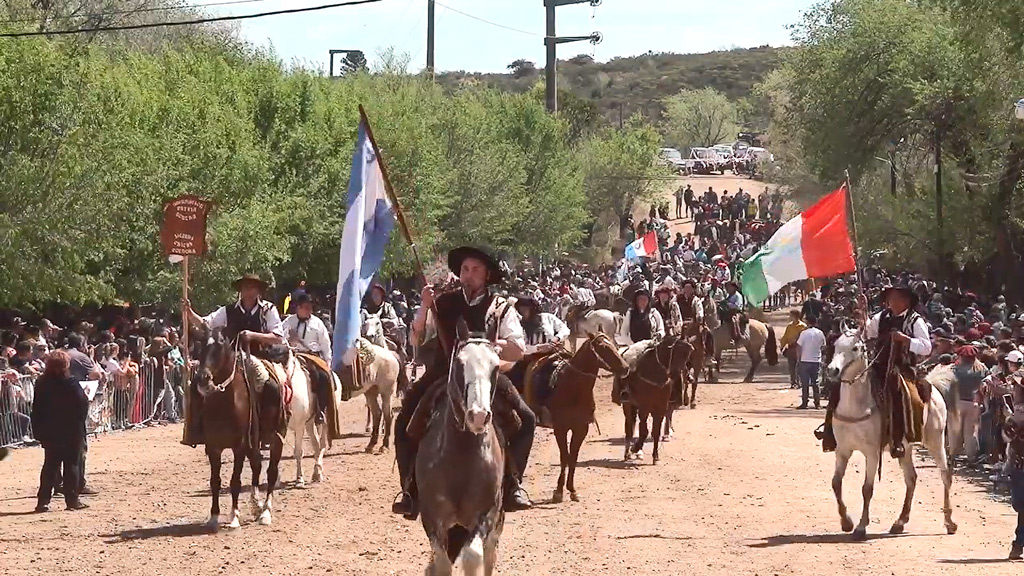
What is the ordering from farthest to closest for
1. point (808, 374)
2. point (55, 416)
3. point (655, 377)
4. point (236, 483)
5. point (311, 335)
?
point (808, 374) < point (655, 377) < point (311, 335) < point (55, 416) < point (236, 483)

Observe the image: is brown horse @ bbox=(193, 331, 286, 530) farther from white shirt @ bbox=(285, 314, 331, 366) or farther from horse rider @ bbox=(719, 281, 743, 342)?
horse rider @ bbox=(719, 281, 743, 342)

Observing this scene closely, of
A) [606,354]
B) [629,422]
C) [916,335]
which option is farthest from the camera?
[629,422]

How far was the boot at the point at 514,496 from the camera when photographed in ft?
40.2

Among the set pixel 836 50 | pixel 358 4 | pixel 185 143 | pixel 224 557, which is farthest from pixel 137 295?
pixel 836 50

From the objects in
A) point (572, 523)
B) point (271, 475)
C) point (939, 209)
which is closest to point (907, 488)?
point (572, 523)

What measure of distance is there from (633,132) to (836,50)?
55037 mm

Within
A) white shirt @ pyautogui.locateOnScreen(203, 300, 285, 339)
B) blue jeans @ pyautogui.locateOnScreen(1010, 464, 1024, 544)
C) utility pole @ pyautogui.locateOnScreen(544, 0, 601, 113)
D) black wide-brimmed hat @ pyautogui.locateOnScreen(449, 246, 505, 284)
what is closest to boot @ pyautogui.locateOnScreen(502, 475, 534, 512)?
black wide-brimmed hat @ pyautogui.locateOnScreen(449, 246, 505, 284)

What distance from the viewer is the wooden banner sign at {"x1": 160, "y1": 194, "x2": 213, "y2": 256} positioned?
20.2m

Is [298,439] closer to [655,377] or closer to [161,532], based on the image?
[161,532]

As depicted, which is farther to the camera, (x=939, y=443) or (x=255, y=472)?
(x=255, y=472)

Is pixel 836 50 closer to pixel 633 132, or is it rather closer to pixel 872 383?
pixel 872 383

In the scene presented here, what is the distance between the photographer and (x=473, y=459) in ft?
38.1

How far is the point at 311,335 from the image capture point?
73.1ft

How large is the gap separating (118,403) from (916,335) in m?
16.3
